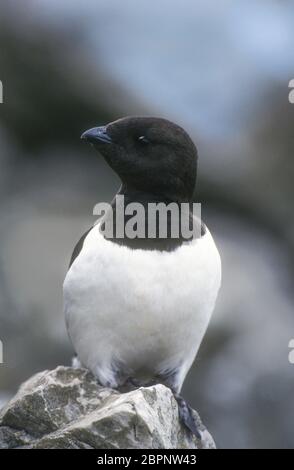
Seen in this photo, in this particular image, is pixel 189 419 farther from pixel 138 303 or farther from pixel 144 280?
pixel 144 280

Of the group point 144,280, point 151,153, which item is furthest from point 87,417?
point 151,153

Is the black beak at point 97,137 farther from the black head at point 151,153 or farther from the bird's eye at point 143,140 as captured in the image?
the bird's eye at point 143,140

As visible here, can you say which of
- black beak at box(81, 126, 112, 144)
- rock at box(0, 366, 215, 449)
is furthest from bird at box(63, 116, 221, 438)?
rock at box(0, 366, 215, 449)

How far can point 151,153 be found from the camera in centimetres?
732

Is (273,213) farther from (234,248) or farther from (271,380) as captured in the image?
(271,380)

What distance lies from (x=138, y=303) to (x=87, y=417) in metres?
0.88

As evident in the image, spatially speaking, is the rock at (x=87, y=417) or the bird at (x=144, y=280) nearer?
the rock at (x=87, y=417)

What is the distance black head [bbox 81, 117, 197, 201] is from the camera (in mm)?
7285

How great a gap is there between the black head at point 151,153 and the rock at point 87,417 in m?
1.17

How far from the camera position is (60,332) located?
1120 centimetres

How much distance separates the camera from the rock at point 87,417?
6281 millimetres

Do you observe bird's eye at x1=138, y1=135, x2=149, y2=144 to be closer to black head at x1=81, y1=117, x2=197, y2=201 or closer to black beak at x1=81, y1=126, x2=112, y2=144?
black head at x1=81, y1=117, x2=197, y2=201

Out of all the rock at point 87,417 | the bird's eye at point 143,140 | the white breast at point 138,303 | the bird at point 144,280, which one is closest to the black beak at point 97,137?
the bird at point 144,280
